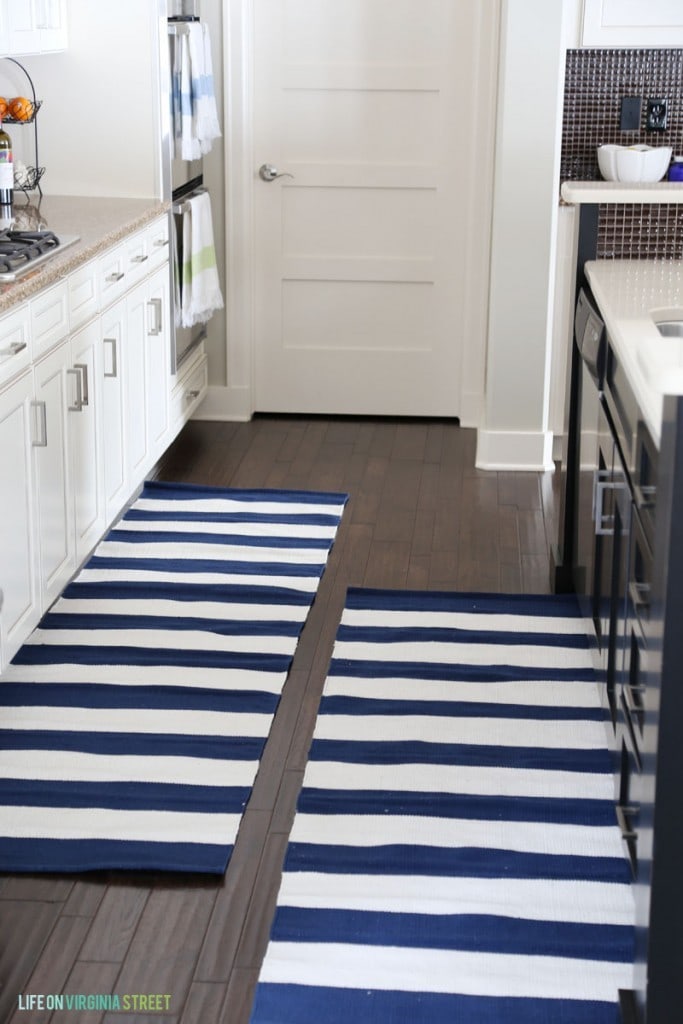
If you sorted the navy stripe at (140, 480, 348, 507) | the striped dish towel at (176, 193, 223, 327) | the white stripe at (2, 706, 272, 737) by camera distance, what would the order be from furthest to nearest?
the striped dish towel at (176, 193, 223, 327) < the navy stripe at (140, 480, 348, 507) < the white stripe at (2, 706, 272, 737)

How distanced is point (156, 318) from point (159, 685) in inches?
63.9

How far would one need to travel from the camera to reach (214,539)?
163 inches

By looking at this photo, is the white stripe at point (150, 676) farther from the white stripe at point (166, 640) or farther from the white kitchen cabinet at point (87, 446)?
the white kitchen cabinet at point (87, 446)

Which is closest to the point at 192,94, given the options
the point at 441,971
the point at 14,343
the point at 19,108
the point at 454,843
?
the point at 19,108

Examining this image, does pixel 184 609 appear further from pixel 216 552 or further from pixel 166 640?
pixel 216 552

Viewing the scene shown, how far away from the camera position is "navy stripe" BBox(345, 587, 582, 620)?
3.65 m

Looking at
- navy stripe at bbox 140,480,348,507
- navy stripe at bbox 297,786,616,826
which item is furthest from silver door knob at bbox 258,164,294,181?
navy stripe at bbox 297,786,616,826

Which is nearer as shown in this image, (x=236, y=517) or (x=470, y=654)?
(x=470, y=654)

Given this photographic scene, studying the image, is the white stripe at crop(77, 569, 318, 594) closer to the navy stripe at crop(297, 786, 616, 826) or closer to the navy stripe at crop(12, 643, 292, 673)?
the navy stripe at crop(12, 643, 292, 673)

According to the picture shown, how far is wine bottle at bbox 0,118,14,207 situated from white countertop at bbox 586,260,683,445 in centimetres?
166

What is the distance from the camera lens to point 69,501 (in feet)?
11.6

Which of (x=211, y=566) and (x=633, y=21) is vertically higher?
(x=633, y=21)

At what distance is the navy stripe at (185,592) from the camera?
12.1 ft

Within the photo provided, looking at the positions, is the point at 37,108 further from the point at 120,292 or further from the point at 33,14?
the point at 120,292
